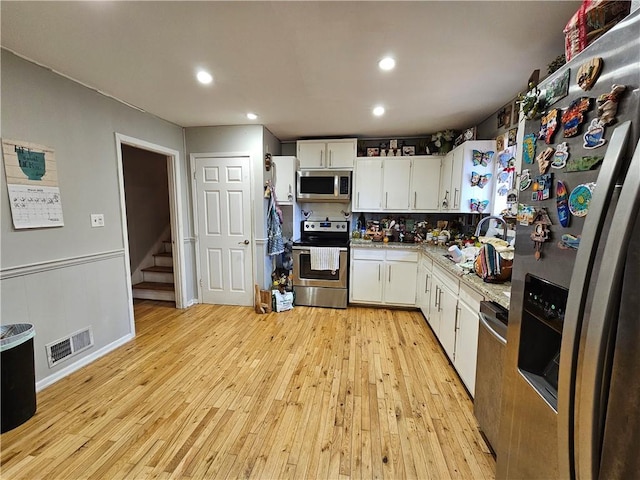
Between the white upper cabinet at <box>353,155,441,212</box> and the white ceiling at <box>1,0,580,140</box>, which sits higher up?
the white ceiling at <box>1,0,580,140</box>

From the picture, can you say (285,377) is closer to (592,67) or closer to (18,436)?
(18,436)

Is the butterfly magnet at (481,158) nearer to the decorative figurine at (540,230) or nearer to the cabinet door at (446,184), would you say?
the cabinet door at (446,184)

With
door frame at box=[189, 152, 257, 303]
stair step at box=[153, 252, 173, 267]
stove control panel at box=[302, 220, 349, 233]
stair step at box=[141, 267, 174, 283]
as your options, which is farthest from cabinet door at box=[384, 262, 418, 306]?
stair step at box=[153, 252, 173, 267]

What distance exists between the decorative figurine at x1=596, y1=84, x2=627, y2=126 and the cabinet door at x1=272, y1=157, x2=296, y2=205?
3.29m

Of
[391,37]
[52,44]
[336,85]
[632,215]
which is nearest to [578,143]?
[632,215]

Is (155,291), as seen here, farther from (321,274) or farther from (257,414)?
(257,414)

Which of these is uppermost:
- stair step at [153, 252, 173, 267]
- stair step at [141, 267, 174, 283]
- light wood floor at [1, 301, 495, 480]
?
stair step at [153, 252, 173, 267]

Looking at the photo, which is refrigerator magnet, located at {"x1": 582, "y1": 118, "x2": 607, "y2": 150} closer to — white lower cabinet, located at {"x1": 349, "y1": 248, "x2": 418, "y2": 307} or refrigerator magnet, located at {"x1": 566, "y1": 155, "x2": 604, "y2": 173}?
refrigerator magnet, located at {"x1": 566, "y1": 155, "x2": 604, "y2": 173}

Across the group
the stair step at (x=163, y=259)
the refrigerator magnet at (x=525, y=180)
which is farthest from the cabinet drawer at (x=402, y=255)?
the stair step at (x=163, y=259)

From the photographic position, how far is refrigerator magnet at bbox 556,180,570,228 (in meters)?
0.77

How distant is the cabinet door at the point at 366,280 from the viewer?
3.50 meters

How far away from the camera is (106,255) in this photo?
2.51m

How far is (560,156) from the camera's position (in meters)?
0.80

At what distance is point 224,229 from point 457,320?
2974 millimetres
